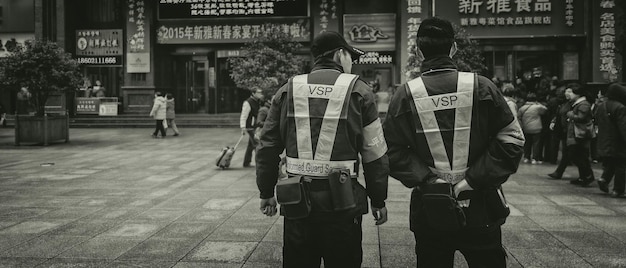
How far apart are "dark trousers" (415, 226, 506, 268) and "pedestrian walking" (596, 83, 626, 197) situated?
5685 mm

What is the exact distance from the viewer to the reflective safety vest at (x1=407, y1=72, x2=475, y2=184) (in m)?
2.87

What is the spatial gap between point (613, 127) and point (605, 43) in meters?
15.4

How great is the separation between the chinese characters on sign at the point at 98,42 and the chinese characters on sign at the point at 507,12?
15.4 meters

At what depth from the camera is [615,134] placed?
7555 millimetres

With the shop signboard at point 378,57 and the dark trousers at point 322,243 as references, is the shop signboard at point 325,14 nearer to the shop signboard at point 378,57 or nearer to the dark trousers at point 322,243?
the shop signboard at point 378,57

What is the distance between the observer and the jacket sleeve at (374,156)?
296 cm


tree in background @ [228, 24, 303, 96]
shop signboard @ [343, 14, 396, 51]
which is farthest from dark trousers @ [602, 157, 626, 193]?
shop signboard @ [343, 14, 396, 51]

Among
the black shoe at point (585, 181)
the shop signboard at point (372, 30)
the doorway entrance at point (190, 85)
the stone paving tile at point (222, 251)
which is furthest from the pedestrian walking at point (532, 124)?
the doorway entrance at point (190, 85)

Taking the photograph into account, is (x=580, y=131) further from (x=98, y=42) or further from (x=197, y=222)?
(x=98, y=42)

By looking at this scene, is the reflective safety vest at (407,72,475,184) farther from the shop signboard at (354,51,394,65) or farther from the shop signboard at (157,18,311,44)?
the shop signboard at (157,18,311,44)

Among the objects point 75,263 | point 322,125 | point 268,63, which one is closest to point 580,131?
point 322,125

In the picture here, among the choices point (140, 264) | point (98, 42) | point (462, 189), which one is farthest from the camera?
point (98, 42)

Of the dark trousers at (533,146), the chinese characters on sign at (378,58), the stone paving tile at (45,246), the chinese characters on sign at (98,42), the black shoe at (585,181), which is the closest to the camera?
the stone paving tile at (45,246)

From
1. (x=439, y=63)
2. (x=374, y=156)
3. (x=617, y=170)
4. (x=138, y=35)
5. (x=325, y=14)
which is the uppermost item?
(x=325, y=14)
